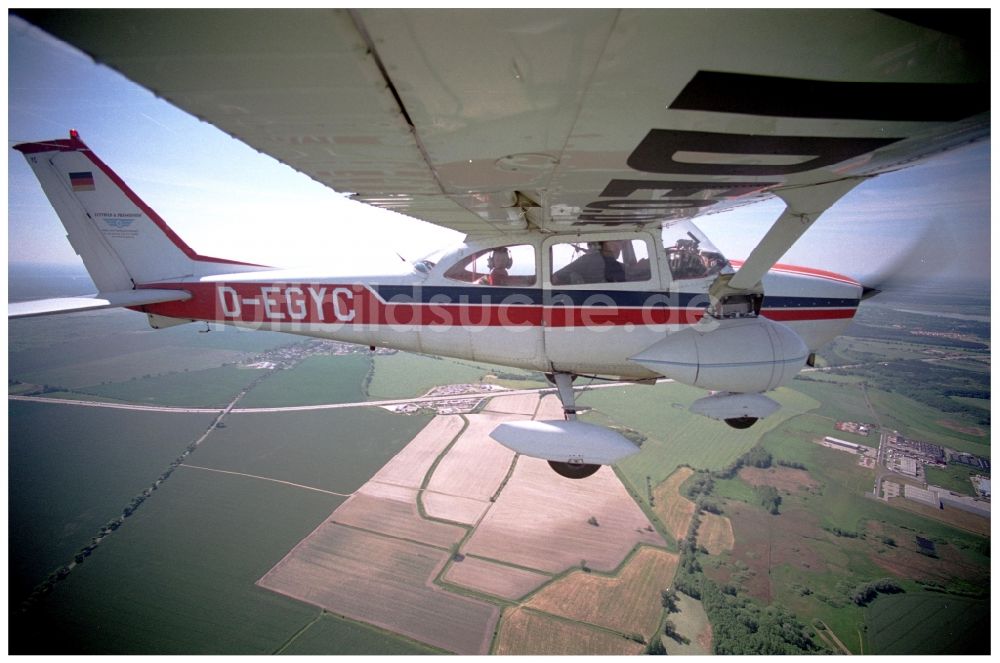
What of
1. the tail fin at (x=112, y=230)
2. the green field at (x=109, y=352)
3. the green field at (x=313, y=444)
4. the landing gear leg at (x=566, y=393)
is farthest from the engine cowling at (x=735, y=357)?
the green field at (x=109, y=352)

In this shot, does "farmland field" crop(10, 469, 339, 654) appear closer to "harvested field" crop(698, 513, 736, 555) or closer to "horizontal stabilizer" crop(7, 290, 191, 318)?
"horizontal stabilizer" crop(7, 290, 191, 318)

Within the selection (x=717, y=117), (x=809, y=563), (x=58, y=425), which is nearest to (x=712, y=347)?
(x=717, y=117)

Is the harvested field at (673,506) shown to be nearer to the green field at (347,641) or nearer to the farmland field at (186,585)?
the green field at (347,641)

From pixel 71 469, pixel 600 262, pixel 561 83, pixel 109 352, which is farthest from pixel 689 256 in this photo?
pixel 109 352

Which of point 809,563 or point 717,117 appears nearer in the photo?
point 717,117

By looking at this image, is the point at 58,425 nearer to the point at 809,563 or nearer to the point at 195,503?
the point at 195,503

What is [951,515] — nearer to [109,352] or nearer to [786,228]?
[786,228]
